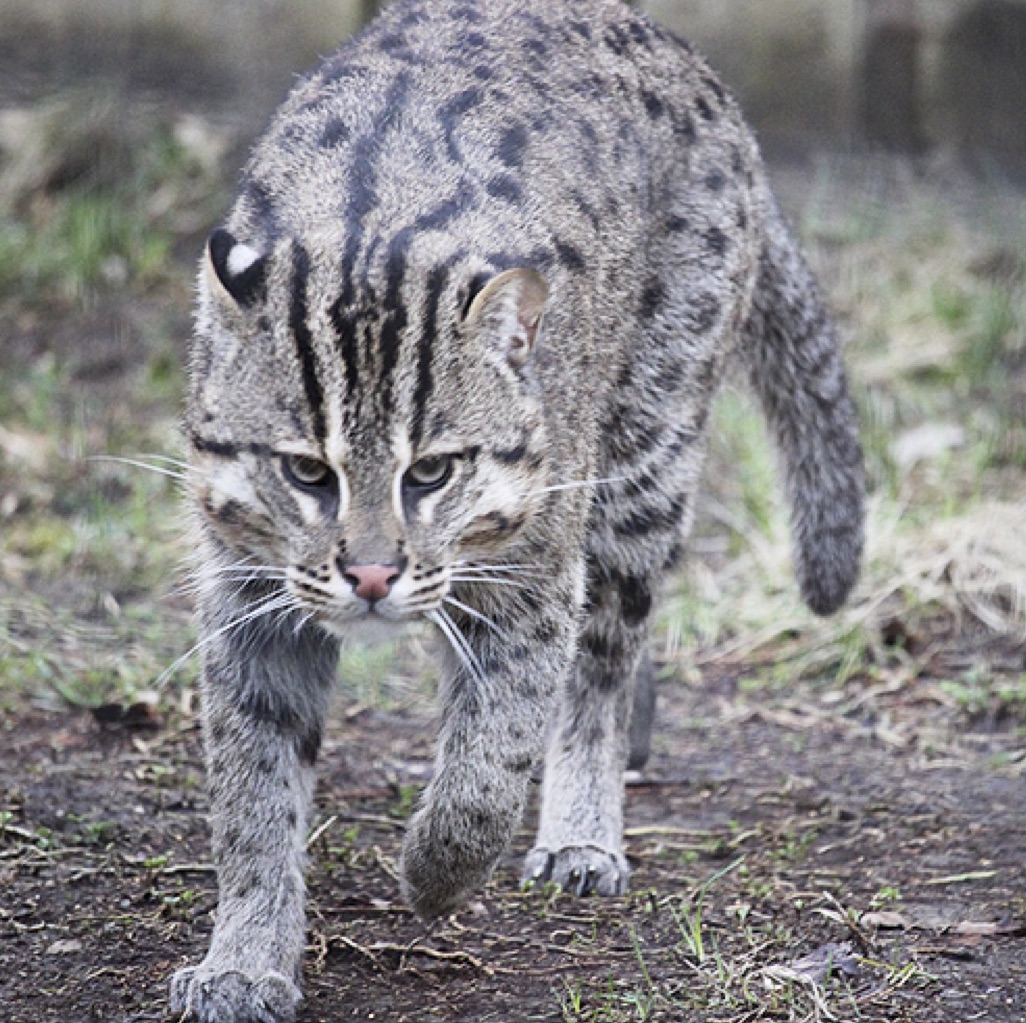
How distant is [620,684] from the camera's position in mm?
5918

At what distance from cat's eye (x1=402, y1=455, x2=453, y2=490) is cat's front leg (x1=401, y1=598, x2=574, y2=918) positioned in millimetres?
613

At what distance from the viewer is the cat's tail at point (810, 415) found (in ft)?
21.5

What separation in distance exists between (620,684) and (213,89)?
658cm

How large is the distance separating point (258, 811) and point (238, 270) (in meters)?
1.35

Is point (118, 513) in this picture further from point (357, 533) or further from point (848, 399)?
point (357, 533)

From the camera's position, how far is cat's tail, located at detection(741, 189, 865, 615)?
654 cm

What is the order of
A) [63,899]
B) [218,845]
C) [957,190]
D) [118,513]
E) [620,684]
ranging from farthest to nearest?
[957,190] → [118,513] → [620,684] → [63,899] → [218,845]

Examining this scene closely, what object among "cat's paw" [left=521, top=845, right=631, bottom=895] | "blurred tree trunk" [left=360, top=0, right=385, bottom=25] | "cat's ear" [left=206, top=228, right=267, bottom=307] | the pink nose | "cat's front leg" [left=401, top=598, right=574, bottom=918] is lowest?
"cat's paw" [left=521, top=845, right=631, bottom=895]

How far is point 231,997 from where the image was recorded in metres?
4.55

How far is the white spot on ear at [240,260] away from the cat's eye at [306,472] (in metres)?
0.45

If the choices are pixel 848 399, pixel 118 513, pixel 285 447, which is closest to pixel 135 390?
A: pixel 118 513

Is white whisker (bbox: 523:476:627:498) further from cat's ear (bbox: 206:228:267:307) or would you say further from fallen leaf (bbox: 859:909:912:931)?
fallen leaf (bbox: 859:909:912:931)

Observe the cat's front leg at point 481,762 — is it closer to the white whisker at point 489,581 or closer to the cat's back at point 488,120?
the white whisker at point 489,581

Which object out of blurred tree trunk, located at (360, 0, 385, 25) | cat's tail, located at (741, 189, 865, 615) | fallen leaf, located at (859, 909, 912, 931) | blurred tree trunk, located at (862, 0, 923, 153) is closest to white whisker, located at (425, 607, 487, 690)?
fallen leaf, located at (859, 909, 912, 931)
